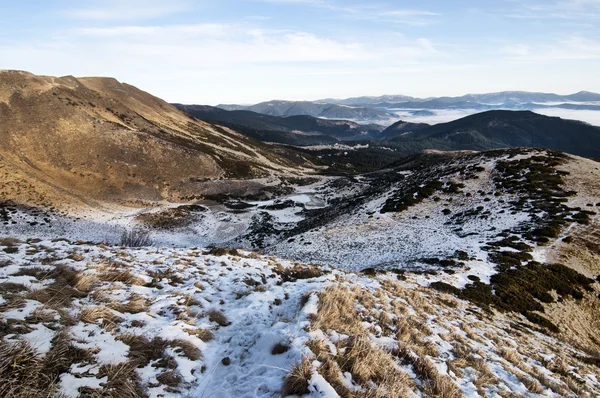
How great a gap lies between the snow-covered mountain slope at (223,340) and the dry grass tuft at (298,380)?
24mm

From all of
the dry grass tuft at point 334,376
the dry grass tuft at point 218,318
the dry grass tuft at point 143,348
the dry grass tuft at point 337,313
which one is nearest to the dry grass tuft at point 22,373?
the dry grass tuft at point 143,348

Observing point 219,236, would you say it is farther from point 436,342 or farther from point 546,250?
point 436,342

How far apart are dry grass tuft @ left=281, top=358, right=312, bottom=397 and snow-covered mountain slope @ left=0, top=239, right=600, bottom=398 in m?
0.02

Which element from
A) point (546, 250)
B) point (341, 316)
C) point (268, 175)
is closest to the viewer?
point (341, 316)

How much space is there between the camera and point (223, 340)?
7.72 m

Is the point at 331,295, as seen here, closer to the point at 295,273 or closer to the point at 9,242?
the point at 295,273

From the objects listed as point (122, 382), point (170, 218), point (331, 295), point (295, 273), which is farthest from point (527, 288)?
point (170, 218)

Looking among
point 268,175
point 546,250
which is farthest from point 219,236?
point 268,175

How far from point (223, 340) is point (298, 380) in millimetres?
2745

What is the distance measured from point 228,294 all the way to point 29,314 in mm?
5646

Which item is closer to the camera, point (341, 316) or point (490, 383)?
point (490, 383)

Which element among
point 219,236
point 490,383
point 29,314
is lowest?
point 219,236

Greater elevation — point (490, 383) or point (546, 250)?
point (490, 383)

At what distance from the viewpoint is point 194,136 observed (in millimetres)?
133125
